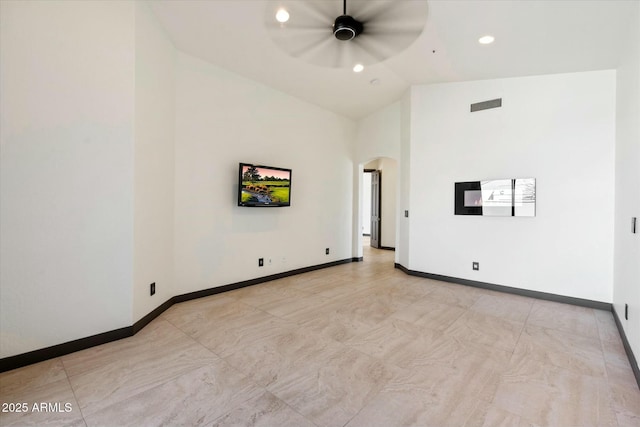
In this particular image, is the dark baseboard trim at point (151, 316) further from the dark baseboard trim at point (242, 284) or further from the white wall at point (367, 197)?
the white wall at point (367, 197)

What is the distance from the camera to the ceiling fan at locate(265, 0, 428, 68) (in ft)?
6.93

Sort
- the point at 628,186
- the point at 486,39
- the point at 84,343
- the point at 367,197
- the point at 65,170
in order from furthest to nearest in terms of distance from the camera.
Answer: the point at 367,197
the point at 486,39
the point at 628,186
the point at 84,343
the point at 65,170

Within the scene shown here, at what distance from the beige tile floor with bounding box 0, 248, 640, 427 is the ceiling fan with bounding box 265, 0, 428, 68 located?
271cm

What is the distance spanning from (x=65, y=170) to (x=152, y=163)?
31.5 inches

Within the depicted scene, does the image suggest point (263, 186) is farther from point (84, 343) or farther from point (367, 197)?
point (367, 197)

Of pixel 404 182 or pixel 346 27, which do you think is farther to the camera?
pixel 404 182

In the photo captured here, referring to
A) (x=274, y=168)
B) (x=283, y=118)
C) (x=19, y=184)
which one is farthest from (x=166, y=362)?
(x=283, y=118)

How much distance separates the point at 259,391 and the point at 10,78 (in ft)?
9.93

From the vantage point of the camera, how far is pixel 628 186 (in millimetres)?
2713

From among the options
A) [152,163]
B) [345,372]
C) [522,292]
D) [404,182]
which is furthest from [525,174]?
[152,163]

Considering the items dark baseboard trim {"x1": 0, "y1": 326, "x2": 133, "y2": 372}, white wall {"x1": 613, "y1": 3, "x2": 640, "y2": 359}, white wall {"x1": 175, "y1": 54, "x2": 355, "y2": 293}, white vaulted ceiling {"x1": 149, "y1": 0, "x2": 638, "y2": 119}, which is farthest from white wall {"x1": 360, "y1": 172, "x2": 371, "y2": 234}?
dark baseboard trim {"x1": 0, "y1": 326, "x2": 133, "y2": 372}

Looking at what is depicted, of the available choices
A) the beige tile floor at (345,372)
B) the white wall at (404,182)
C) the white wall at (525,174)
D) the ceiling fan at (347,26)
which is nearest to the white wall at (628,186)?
the white wall at (525,174)

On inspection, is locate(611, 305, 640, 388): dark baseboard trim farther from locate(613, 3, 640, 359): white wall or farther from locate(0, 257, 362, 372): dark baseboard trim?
locate(0, 257, 362, 372): dark baseboard trim

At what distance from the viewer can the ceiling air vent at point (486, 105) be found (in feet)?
14.2
